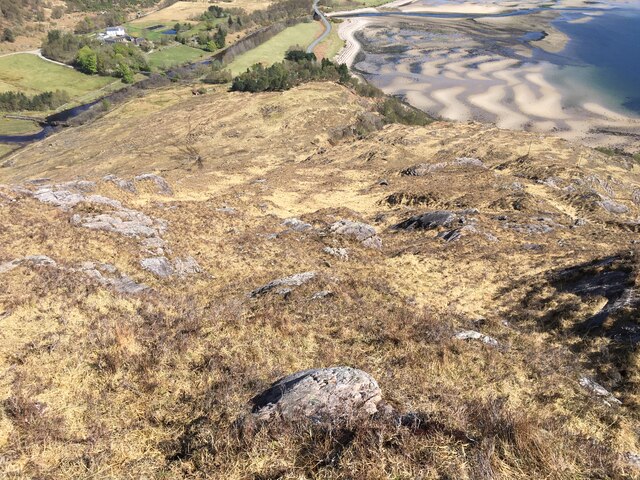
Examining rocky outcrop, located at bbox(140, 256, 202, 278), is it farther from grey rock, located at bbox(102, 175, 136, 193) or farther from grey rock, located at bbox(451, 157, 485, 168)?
grey rock, located at bbox(451, 157, 485, 168)

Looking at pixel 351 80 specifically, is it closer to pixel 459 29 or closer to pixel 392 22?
pixel 459 29

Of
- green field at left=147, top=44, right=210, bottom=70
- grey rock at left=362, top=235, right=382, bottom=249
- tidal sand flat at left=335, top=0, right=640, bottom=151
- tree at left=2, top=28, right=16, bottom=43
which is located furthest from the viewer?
tree at left=2, top=28, right=16, bottom=43

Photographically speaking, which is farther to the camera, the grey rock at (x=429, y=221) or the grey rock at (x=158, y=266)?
the grey rock at (x=429, y=221)

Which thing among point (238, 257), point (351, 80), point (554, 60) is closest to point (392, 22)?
point (554, 60)

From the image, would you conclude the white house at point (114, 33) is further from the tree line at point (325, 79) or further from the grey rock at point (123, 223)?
the grey rock at point (123, 223)

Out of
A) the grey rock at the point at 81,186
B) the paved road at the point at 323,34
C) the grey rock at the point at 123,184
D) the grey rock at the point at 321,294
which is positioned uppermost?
the paved road at the point at 323,34

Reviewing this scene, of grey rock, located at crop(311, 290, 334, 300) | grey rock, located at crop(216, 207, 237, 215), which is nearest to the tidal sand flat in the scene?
grey rock, located at crop(216, 207, 237, 215)

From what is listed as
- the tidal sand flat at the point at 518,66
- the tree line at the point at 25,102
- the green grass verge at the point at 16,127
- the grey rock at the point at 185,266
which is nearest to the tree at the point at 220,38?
the tidal sand flat at the point at 518,66

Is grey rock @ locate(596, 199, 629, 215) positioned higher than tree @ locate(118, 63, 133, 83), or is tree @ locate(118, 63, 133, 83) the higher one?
tree @ locate(118, 63, 133, 83)

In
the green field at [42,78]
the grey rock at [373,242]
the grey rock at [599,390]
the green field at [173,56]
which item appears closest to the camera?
the grey rock at [599,390]
